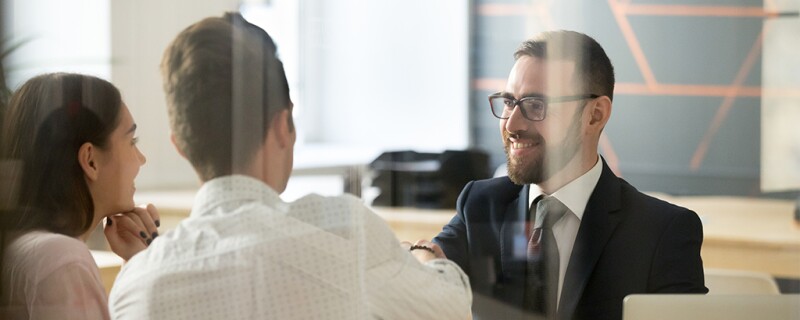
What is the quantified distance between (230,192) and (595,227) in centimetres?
49

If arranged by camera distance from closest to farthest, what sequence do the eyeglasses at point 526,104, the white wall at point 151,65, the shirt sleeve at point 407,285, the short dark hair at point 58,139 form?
the shirt sleeve at point 407,285
the eyeglasses at point 526,104
the white wall at point 151,65
the short dark hair at point 58,139

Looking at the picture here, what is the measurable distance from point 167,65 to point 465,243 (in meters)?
0.49

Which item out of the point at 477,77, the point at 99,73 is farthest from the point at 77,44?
the point at 477,77

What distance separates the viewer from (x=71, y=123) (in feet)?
5.21

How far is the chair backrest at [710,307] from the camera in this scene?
4.57ft

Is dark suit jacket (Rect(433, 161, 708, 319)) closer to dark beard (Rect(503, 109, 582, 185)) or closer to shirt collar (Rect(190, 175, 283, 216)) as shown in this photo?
dark beard (Rect(503, 109, 582, 185))

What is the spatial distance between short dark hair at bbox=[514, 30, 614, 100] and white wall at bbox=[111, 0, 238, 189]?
45 cm

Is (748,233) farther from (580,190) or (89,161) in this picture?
(89,161)

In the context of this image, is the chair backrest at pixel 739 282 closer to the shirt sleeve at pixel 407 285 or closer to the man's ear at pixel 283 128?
the shirt sleeve at pixel 407 285

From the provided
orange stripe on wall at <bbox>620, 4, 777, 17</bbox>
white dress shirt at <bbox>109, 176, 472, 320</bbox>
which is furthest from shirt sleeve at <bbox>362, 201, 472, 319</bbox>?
orange stripe on wall at <bbox>620, 4, 777, 17</bbox>

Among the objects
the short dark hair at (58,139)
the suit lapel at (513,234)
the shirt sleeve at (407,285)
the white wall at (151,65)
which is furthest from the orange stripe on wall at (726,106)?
the short dark hair at (58,139)

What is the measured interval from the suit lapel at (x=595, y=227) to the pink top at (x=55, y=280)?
0.69 metres

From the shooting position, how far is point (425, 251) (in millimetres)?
1369

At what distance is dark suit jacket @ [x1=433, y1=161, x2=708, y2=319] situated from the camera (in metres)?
1.38
